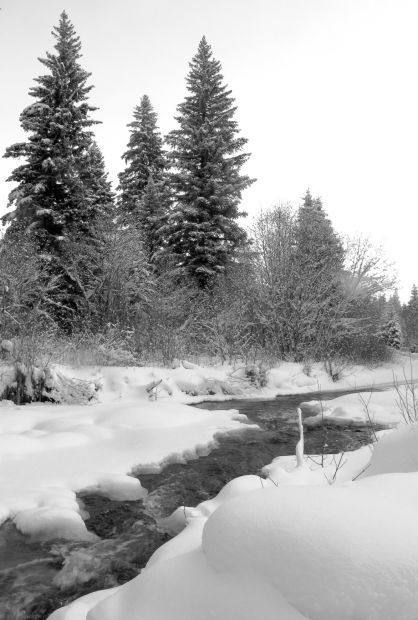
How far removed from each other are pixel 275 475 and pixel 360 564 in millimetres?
2921

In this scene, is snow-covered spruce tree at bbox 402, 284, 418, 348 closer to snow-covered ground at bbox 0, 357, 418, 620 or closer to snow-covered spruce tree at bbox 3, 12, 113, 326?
snow-covered spruce tree at bbox 3, 12, 113, 326

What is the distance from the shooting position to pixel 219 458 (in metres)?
5.75

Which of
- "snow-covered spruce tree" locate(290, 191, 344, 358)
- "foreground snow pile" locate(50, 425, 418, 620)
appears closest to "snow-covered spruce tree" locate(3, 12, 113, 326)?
"snow-covered spruce tree" locate(290, 191, 344, 358)

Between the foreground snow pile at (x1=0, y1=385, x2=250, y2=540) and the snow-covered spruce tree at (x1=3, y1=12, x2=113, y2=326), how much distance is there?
920 cm

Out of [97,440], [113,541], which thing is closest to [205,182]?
[97,440]

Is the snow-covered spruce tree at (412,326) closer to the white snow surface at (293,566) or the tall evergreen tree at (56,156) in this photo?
the tall evergreen tree at (56,156)

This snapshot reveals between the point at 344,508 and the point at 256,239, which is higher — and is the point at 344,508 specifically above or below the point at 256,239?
below

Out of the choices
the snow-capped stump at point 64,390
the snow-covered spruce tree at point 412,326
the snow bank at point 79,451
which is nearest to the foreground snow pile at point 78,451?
the snow bank at point 79,451

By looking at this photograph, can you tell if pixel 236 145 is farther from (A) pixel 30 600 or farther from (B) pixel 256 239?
(A) pixel 30 600

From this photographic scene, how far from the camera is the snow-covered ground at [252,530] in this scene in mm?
1603

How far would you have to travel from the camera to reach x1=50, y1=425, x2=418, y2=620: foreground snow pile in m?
1.57

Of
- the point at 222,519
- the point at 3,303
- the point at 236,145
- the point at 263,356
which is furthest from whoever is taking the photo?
the point at 236,145

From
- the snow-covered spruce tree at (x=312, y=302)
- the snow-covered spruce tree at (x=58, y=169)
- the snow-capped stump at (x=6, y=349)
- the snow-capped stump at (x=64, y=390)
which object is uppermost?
the snow-covered spruce tree at (x=58, y=169)

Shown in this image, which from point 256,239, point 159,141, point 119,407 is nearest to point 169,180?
point 256,239
